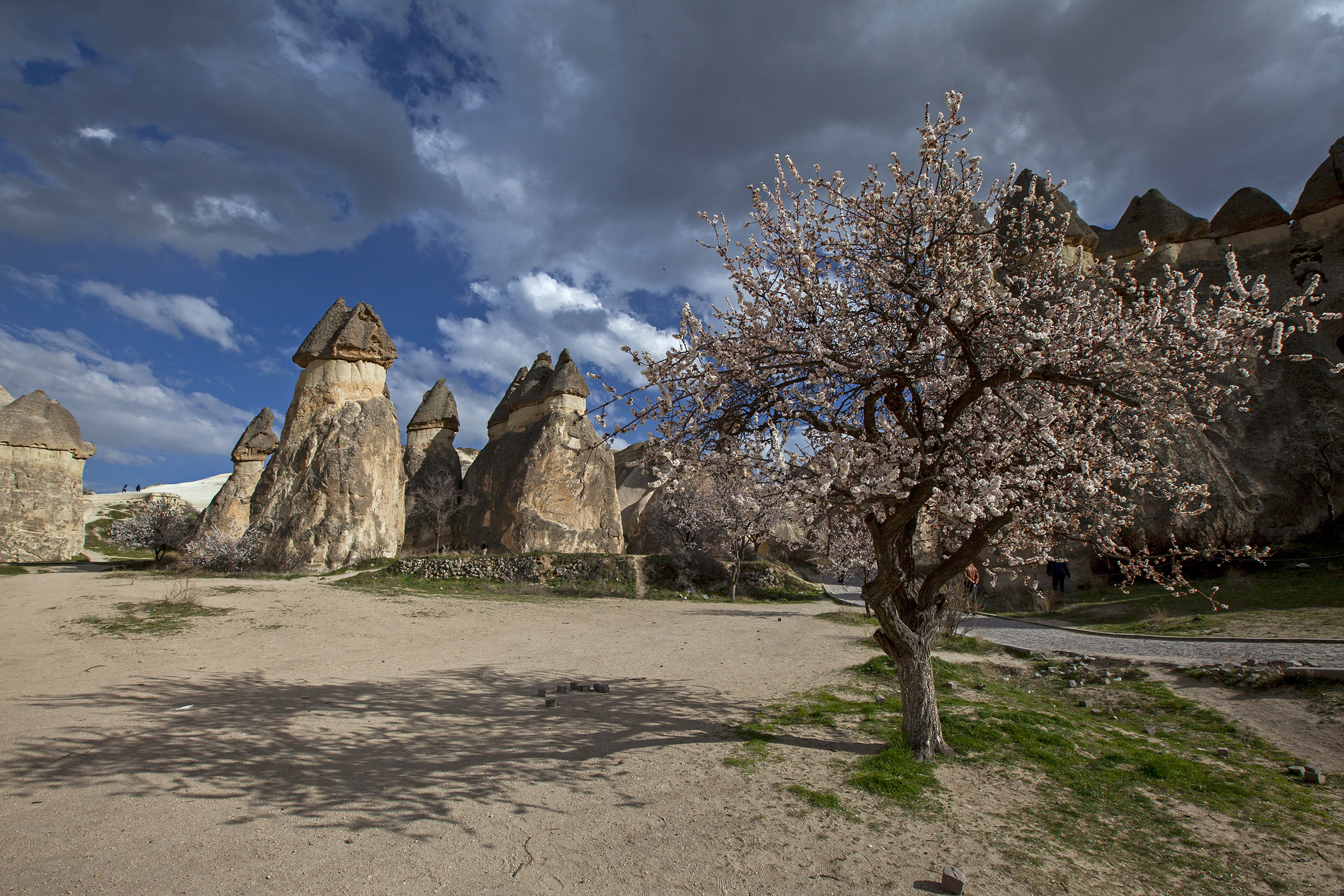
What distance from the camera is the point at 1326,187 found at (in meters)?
19.5

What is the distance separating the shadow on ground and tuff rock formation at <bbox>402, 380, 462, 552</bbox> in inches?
851

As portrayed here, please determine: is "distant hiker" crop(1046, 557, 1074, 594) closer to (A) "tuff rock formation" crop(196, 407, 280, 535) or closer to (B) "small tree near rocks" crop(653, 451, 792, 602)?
(B) "small tree near rocks" crop(653, 451, 792, 602)

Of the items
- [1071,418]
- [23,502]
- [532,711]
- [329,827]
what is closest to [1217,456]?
[1071,418]

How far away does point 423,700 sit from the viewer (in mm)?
6094

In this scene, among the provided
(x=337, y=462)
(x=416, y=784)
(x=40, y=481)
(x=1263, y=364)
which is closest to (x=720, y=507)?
(x=337, y=462)

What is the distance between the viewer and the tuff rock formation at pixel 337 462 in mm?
17797

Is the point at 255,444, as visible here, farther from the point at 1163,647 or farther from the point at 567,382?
the point at 1163,647

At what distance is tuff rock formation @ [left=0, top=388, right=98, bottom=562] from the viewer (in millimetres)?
21469

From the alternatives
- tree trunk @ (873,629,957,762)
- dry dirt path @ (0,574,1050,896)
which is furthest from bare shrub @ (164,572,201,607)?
tree trunk @ (873,629,957,762)

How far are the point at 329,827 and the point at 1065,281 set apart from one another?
6699 millimetres

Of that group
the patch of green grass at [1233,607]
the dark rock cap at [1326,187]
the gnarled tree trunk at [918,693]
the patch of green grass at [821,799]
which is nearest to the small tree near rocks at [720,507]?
the gnarled tree trunk at [918,693]

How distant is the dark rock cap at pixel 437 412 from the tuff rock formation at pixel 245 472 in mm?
6208

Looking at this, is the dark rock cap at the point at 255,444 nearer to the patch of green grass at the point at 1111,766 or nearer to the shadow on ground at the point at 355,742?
the shadow on ground at the point at 355,742

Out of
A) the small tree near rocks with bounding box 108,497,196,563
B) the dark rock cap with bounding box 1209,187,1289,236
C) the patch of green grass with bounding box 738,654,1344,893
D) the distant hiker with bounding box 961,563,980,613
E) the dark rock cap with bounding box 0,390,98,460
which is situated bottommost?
the patch of green grass with bounding box 738,654,1344,893
